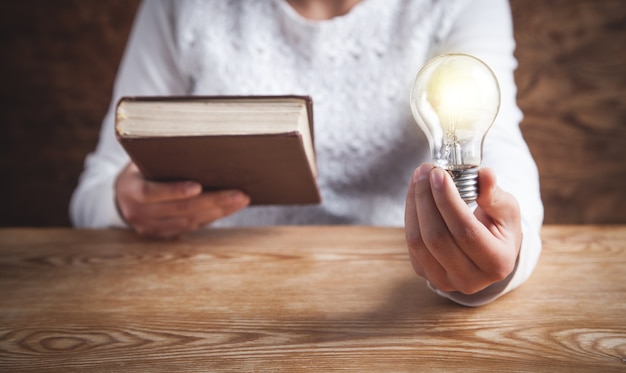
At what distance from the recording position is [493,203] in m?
0.32

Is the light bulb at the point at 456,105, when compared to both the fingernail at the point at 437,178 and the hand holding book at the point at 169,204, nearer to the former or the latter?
the fingernail at the point at 437,178

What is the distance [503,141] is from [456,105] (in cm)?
19

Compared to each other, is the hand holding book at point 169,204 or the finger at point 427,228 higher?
the finger at point 427,228

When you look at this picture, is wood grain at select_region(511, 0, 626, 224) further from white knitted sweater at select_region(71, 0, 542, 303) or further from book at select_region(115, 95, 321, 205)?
book at select_region(115, 95, 321, 205)

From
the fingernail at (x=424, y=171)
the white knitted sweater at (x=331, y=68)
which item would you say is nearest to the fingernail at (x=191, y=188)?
the white knitted sweater at (x=331, y=68)

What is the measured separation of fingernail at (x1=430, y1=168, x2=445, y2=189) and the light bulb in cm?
3

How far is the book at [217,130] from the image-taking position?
1.46 ft

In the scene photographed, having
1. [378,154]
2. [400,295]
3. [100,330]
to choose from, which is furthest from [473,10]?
[100,330]

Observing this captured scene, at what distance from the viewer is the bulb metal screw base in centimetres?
31

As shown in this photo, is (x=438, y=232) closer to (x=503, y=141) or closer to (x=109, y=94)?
(x=503, y=141)

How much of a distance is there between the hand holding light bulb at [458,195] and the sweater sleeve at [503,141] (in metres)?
0.02

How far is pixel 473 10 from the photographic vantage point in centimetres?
70

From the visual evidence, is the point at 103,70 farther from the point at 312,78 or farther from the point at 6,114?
the point at 312,78

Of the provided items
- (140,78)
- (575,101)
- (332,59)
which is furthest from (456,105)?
(575,101)
